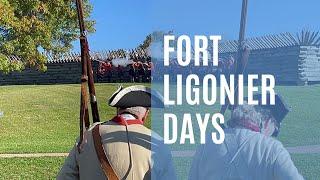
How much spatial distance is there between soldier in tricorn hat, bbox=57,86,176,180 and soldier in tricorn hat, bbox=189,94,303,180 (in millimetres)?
261

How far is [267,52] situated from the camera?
269cm

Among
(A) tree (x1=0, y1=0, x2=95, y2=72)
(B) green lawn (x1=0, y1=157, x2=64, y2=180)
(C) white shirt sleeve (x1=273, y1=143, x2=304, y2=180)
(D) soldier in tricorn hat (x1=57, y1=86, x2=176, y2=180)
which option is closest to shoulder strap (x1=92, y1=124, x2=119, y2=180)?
(D) soldier in tricorn hat (x1=57, y1=86, x2=176, y2=180)

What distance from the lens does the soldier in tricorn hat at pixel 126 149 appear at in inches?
118

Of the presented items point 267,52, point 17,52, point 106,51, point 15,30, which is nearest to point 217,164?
point 267,52

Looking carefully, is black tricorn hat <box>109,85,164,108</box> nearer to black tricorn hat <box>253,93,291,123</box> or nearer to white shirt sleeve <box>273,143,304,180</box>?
black tricorn hat <box>253,93,291,123</box>

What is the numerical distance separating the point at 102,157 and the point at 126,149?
12 cm

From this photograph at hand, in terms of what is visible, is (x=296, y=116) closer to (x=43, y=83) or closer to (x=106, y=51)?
(x=106, y=51)

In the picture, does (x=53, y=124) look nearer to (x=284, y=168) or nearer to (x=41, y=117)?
(x=41, y=117)

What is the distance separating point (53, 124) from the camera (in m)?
19.5

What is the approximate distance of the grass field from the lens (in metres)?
2.84

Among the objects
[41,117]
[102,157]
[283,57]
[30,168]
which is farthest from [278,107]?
[41,117]

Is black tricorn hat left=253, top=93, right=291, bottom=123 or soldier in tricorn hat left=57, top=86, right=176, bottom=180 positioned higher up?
black tricorn hat left=253, top=93, right=291, bottom=123

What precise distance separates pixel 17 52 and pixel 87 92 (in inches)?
707

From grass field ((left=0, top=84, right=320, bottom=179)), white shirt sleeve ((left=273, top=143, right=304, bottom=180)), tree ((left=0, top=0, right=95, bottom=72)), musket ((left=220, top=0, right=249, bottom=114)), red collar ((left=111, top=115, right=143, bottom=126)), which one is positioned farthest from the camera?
tree ((left=0, top=0, right=95, bottom=72))
